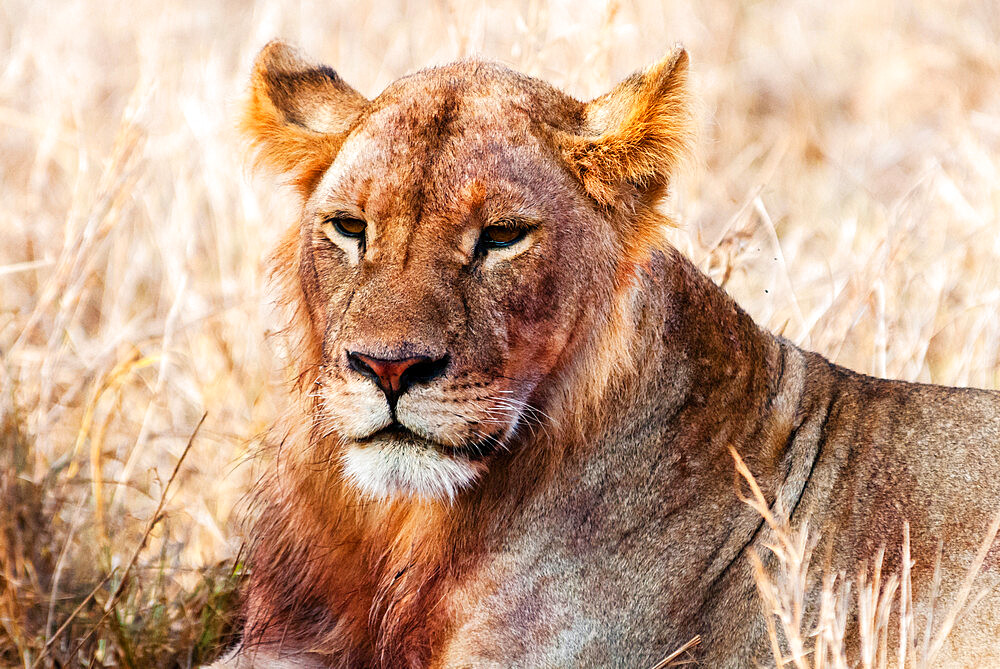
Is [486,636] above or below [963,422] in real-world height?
below

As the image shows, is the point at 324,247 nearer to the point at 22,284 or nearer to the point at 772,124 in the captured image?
the point at 22,284

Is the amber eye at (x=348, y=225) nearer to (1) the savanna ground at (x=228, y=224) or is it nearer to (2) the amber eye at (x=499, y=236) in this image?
(2) the amber eye at (x=499, y=236)

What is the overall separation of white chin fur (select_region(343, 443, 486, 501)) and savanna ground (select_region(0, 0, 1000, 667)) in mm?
971

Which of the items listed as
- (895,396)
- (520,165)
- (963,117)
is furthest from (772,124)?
(520,165)

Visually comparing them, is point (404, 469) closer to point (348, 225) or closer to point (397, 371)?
point (397, 371)

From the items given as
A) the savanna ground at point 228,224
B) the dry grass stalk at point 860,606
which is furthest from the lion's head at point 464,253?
the dry grass stalk at point 860,606

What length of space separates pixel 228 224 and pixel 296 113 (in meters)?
3.06

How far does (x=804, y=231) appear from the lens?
693 cm

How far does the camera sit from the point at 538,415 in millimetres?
2977

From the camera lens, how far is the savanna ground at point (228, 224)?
409cm

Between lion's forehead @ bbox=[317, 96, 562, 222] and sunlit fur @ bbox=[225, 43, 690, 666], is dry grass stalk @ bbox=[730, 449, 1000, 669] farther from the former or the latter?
lion's forehead @ bbox=[317, 96, 562, 222]

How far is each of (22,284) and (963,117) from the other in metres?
5.32

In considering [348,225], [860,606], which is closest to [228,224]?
[348,225]

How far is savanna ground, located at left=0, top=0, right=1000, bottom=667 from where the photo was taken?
409 cm
